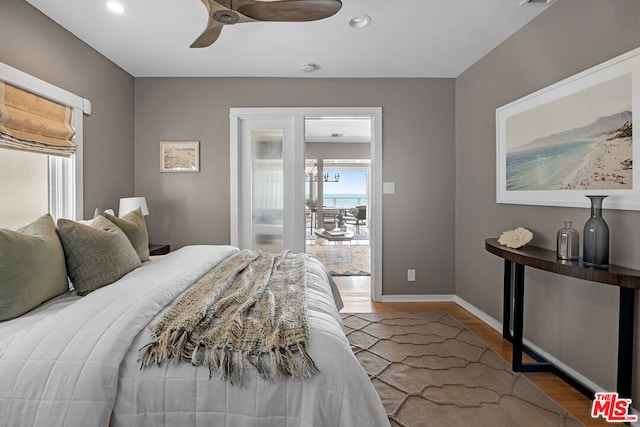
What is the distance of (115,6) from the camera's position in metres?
2.51

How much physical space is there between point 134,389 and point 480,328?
302 cm

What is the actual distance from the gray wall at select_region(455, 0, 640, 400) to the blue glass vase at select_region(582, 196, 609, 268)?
15cm

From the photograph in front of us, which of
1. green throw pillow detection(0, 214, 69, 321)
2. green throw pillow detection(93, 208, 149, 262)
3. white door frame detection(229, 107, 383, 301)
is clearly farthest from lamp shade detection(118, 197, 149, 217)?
green throw pillow detection(0, 214, 69, 321)

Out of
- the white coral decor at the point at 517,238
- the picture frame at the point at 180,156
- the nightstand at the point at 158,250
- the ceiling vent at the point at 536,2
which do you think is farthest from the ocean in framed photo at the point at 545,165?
the nightstand at the point at 158,250

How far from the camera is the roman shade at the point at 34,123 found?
87.4 inches

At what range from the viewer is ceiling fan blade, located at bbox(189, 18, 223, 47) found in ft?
7.19

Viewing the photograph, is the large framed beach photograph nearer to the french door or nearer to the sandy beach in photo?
the sandy beach in photo

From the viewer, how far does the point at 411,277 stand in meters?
4.04

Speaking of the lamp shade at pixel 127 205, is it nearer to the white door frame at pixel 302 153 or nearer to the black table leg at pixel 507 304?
the white door frame at pixel 302 153

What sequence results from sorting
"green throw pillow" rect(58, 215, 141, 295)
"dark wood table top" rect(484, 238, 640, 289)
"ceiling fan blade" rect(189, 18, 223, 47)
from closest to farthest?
1. "dark wood table top" rect(484, 238, 640, 289)
2. "green throw pillow" rect(58, 215, 141, 295)
3. "ceiling fan blade" rect(189, 18, 223, 47)

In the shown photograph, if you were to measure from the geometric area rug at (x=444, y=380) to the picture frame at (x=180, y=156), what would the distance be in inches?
100

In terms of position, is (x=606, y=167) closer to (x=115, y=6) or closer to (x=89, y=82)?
(x=115, y=6)

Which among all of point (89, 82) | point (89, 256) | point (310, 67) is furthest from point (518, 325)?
point (89, 82)

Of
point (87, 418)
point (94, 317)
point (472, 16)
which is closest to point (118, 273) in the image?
point (94, 317)
